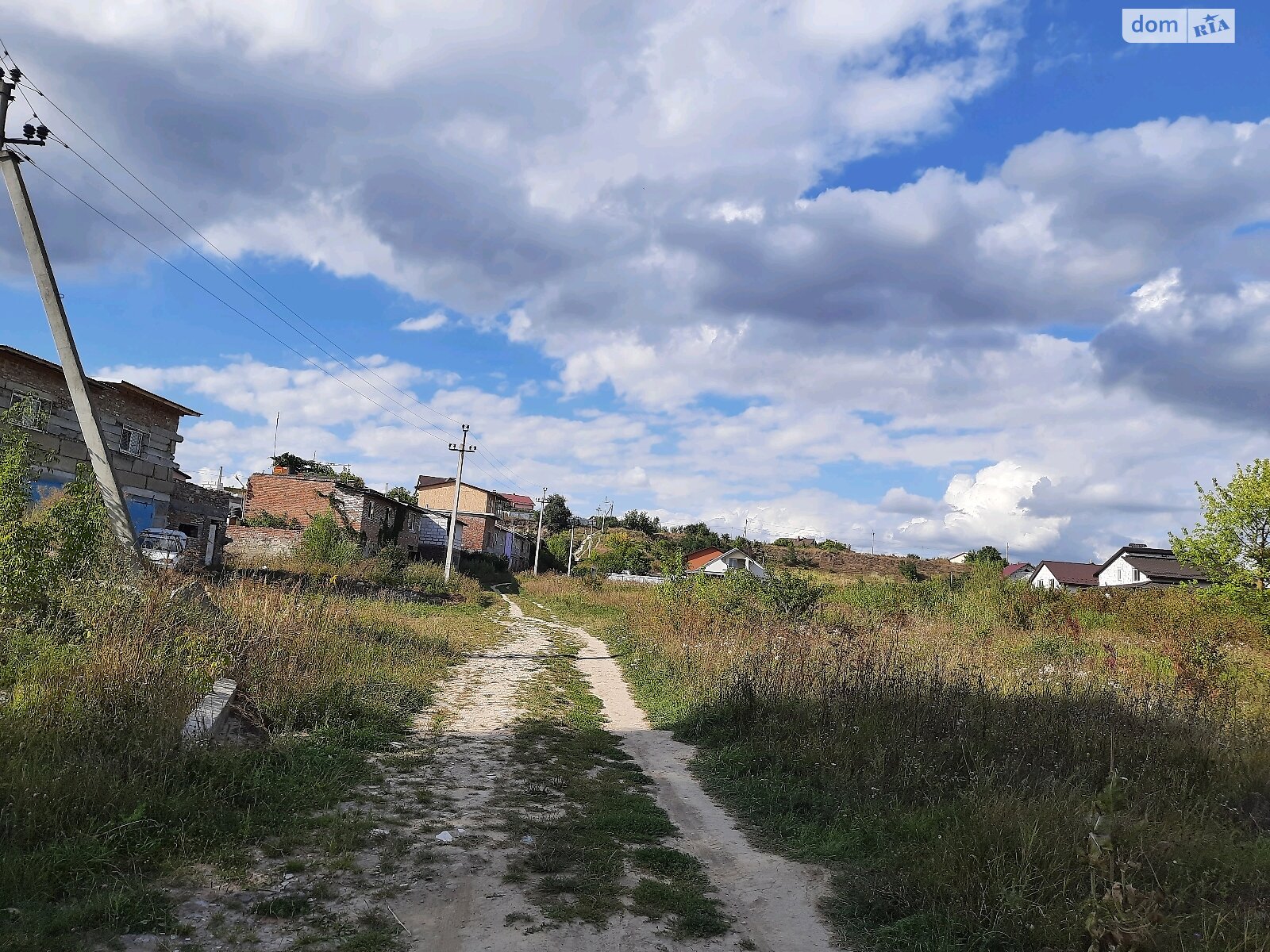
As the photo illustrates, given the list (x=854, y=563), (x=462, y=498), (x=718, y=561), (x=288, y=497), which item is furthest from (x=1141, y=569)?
(x=288, y=497)

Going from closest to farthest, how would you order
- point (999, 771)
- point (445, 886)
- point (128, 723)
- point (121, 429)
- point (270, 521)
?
point (445, 886) < point (128, 723) < point (999, 771) < point (121, 429) < point (270, 521)

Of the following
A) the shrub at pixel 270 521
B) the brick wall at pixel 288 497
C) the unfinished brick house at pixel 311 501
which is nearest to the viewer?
the shrub at pixel 270 521

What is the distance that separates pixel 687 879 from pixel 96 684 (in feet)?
15.8

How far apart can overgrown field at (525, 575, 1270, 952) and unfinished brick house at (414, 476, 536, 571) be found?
39.1 meters

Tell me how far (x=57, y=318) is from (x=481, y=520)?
43859 mm

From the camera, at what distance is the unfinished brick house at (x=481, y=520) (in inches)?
2085

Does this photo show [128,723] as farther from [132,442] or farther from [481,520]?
[481,520]

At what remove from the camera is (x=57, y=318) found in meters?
9.79

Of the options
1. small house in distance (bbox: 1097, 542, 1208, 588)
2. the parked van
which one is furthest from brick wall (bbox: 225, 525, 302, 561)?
small house in distance (bbox: 1097, 542, 1208, 588)

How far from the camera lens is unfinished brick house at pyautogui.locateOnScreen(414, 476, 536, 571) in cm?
5297

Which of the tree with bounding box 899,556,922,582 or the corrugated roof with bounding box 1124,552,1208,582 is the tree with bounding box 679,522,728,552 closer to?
the tree with bounding box 899,556,922,582

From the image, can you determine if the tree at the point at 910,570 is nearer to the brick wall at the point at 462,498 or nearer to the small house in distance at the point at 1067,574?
the small house in distance at the point at 1067,574

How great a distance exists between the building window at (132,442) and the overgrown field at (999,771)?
18.0m

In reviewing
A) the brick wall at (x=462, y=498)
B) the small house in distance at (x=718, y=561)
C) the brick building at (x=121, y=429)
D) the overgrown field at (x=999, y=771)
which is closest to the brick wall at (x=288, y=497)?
the brick building at (x=121, y=429)
